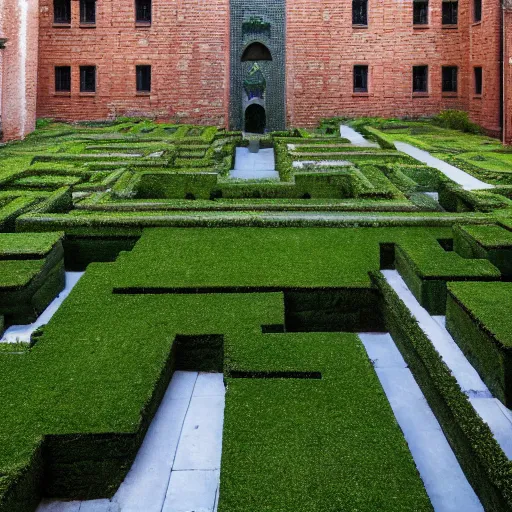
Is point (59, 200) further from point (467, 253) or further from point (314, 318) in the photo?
point (467, 253)

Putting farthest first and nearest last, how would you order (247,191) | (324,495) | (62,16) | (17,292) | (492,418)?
(62,16) → (247,191) → (17,292) → (492,418) → (324,495)

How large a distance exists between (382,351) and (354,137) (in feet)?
43.2

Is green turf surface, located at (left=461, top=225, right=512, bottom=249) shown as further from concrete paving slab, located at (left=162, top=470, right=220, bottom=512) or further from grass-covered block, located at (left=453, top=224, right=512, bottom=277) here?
concrete paving slab, located at (left=162, top=470, right=220, bottom=512)

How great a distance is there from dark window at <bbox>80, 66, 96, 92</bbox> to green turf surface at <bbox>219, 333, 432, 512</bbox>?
67.0 feet

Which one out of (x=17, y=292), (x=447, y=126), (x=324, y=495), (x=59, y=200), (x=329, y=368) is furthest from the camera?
(x=447, y=126)

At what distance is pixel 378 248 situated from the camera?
6.39m

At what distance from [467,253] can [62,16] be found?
67.4 feet

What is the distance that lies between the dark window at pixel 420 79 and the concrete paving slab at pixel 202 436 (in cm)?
2137

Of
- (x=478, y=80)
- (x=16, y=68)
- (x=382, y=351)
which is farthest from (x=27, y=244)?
(x=478, y=80)

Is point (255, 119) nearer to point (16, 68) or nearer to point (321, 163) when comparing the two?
point (16, 68)

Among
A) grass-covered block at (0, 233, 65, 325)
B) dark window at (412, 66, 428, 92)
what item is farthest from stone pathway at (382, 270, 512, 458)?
dark window at (412, 66, 428, 92)

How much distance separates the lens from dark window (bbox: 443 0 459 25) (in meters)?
22.7

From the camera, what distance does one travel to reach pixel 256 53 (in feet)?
77.8

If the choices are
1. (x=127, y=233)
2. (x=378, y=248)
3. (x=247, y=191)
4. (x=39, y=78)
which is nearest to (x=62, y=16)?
(x=39, y=78)
